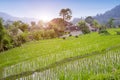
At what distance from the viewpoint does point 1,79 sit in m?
16.6

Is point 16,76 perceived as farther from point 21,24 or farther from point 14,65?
point 21,24

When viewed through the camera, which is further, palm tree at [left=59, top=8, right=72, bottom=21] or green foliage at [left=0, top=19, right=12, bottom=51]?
palm tree at [left=59, top=8, right=72, bottom=21]

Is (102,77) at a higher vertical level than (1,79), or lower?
higher

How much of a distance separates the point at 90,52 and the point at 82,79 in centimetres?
1222

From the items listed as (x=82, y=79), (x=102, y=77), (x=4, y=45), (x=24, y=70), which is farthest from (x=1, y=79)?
(x=4, y=45)

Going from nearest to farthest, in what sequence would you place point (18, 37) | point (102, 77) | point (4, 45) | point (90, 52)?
point (102, 77), point (90, 52), point (4, 45), point (18, 37)

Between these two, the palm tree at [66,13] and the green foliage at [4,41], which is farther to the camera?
the palm tree at [66,13]

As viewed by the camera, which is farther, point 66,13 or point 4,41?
point 66,13

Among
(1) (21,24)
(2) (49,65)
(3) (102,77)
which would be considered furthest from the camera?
(1) (21,24)

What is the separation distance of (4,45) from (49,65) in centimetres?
2054

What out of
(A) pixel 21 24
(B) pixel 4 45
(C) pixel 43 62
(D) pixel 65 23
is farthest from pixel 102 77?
(D) pixel 65 23

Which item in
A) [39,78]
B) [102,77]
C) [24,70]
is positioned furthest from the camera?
[24,70]

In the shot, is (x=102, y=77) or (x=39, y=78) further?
(x=39, y=78)

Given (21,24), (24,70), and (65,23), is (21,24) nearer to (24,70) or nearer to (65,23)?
(65,23)
